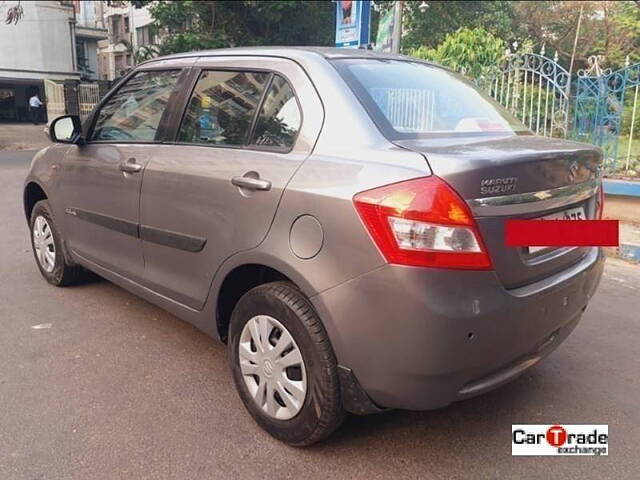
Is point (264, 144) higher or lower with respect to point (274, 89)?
lower

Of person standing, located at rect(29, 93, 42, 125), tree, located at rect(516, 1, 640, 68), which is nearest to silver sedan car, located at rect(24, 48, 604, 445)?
tree, located at rect(516, 1, 640, 68)

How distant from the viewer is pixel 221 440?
2539mm

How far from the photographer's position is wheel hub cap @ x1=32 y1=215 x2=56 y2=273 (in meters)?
4.44

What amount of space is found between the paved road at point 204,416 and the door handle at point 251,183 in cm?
110

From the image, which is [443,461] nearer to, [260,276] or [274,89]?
[260,276]

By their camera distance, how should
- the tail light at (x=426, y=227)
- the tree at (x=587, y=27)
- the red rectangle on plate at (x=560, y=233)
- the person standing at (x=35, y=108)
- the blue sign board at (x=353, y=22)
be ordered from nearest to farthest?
the tail light at (x=426, y=227) → the red rectangle on plate at (x=560, y=233) → the blue sign board at (x=353, y=22) → the tree at (x=587, y=27) → the person standing at (x=35, y=108)

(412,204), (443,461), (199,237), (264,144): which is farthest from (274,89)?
(443,461)

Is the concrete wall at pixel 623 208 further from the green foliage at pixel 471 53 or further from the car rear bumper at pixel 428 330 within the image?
the car rear bumper at pixel 428 330

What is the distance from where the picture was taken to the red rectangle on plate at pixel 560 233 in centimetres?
217

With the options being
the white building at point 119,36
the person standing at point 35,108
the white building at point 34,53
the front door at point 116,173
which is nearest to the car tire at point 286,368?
A: the front door at point 116,173

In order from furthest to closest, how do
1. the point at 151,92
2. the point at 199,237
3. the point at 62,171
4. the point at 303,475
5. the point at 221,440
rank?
1. the point at 62,171
2. the point at 151,92
3. the point at 199,237
4. the point at 221,440
5. the point at 303,475

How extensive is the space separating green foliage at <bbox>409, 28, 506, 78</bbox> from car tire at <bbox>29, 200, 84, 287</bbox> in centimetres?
598

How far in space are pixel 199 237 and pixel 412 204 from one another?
122 centimetres

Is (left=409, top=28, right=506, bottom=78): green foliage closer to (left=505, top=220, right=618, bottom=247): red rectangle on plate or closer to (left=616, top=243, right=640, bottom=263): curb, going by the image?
(left=616, top=243, right=640, bottom=263): curb
